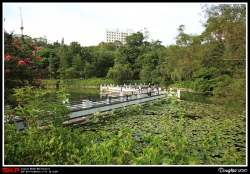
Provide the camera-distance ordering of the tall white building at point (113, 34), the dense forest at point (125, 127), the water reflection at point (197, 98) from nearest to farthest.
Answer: the dense forest at point (125, 127) → the water reflection at point (197, 98) → the tall white building at point (113, 34)

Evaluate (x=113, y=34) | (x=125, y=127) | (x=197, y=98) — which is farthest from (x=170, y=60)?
(x=113, y=34)

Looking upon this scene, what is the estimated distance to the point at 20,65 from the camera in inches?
182

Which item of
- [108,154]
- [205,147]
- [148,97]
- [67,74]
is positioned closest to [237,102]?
[205,147]

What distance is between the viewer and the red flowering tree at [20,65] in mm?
4363

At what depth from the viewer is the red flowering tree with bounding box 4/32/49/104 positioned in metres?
4.36

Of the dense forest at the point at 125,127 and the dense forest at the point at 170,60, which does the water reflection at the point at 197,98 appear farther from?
the dense forest at the point at 125,127

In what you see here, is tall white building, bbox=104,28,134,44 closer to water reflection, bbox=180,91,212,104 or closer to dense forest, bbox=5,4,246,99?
dense forest, bbox=5,4,246,99

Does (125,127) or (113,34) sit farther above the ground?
(113,34)

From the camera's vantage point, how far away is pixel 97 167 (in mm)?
2109

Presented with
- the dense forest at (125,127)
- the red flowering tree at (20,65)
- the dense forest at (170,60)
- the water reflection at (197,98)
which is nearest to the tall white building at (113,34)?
the dense forest at (170,60)

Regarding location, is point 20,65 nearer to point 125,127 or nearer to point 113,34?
point 125,127

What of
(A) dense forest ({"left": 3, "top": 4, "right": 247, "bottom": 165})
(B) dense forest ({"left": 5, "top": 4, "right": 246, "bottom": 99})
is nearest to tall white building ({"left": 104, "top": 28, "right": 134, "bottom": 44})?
(B) dense forest ({"left": 5, "top": 4, "right": 246, "bottom": 99})

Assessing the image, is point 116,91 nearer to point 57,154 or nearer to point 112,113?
point 112,113

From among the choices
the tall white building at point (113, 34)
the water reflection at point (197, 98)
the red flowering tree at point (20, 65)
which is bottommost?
the water reflection at point (197, 98)
